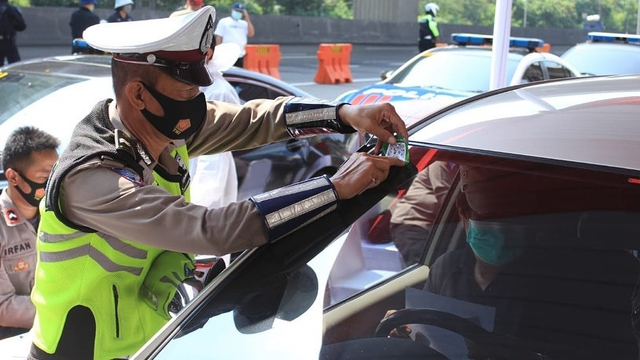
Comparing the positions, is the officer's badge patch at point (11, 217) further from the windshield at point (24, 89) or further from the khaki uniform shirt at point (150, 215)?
the khaki uniform shirt at point (150, 215)

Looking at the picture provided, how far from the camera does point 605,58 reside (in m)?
11.4

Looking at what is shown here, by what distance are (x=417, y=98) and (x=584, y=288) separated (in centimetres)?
727

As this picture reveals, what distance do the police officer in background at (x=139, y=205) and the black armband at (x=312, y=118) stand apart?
5 centimetres

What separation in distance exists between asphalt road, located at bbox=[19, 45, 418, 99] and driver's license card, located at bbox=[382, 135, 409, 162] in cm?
1256

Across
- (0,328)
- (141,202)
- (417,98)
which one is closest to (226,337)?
(141,202)

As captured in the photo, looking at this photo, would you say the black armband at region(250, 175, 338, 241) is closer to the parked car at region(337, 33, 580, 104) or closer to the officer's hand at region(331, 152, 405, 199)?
the officer's hand at region(331, 152, 405, 199)

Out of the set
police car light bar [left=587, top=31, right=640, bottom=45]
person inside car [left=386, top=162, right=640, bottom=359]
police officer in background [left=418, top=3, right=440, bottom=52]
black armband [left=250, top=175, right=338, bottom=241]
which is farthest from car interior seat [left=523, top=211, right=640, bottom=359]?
police officer in background [left=418, top=3, right=440, bottom=52]

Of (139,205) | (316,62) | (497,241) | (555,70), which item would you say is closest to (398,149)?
(497,241)

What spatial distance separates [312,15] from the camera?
1142 inches

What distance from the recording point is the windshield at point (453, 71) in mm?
9414

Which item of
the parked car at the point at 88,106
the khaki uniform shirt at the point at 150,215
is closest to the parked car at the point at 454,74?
the parked car at the point at 88,106

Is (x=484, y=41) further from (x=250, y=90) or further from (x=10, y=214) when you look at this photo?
(x=10, y=214)

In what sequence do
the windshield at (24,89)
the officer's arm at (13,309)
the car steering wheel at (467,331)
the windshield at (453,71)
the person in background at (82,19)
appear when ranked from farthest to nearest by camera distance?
1. the person in background at (82,19)
2. the windshield at (453,71)
3. the windshield at (24,89)
4. the officer's arm at (13,309)
5. the car steering wheel at (467,331)

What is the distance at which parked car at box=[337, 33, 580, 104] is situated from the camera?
9.24m
